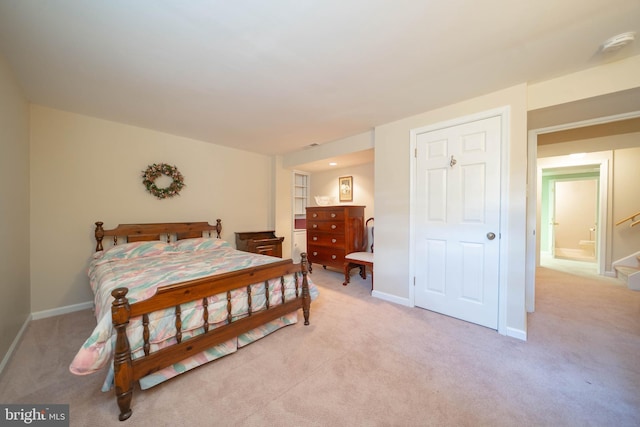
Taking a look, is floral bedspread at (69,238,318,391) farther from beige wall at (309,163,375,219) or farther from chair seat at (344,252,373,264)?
beige wall at (309,163,375,219)

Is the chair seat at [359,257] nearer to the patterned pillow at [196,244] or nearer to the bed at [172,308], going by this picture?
the bed at [172,308]

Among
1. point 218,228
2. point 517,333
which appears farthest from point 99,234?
point 517,333

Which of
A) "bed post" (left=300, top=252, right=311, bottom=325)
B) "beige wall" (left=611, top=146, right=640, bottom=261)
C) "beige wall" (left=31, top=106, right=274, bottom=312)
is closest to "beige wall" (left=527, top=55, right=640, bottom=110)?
"bed post" (left=300, top=252, right=311, bottom=325)

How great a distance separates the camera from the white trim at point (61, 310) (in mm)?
2562

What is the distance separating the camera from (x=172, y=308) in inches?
62.9

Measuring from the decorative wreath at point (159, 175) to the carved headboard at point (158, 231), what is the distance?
17.7 inches

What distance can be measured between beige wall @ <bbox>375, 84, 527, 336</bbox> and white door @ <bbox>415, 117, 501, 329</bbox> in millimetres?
109

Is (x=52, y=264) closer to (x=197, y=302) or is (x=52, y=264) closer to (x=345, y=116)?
(x=197, y=302)

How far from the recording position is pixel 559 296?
321 cm

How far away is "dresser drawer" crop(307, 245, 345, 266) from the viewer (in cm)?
400

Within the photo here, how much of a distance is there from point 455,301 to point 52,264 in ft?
15.1

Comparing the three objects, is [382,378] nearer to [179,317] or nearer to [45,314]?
[179,317]

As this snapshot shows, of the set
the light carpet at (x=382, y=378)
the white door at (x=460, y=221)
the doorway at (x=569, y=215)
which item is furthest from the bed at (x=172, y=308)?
the doorway at (x=569, y=215)

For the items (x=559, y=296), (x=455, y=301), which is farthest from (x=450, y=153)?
(x=559, y=296)
